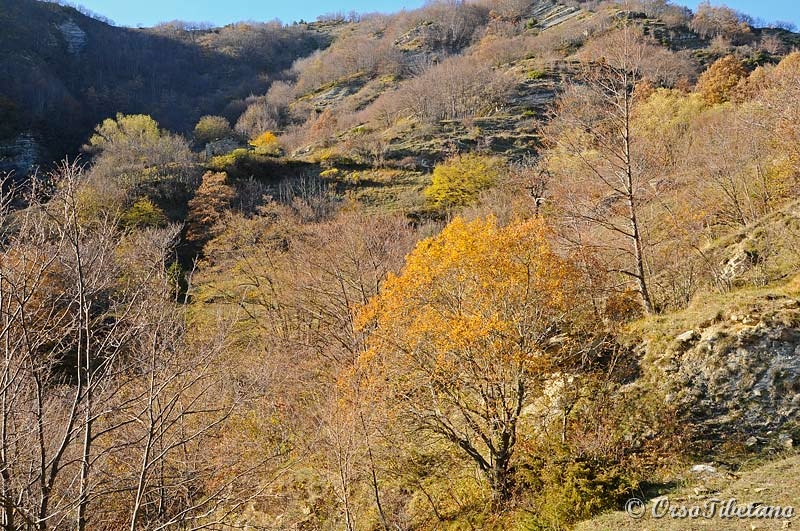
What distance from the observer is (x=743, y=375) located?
810cm

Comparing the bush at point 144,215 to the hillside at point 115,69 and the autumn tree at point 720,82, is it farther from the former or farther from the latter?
the autumn tree at point 720,82

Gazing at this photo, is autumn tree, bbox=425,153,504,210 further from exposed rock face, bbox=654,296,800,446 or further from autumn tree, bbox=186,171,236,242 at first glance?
exposed rock face, bbox=654,296,800,446

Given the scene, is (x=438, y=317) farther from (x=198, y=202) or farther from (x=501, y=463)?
(x=198, y=202)

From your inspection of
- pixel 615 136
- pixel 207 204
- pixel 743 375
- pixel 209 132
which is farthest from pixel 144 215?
pixel 209 132

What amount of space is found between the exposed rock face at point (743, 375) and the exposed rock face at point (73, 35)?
101 m

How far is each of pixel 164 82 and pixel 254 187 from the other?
6566 centimetres

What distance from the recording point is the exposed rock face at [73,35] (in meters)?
81.0

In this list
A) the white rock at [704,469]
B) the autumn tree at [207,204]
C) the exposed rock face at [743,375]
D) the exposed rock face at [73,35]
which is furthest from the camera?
the exposed rock face at [73,35]

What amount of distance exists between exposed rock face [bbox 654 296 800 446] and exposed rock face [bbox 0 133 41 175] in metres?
61.2

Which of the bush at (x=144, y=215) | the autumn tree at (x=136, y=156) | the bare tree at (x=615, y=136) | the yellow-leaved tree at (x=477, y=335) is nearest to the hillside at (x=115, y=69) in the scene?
the autumn tree at (x=136, y=156)

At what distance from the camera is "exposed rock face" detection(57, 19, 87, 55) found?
3189 inches

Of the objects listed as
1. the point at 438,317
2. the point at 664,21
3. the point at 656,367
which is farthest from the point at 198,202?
the point at 664,21

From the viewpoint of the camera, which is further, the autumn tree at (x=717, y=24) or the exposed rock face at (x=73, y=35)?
the exposed rock face at (x=73, y=35)

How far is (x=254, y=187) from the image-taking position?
38188 mm
